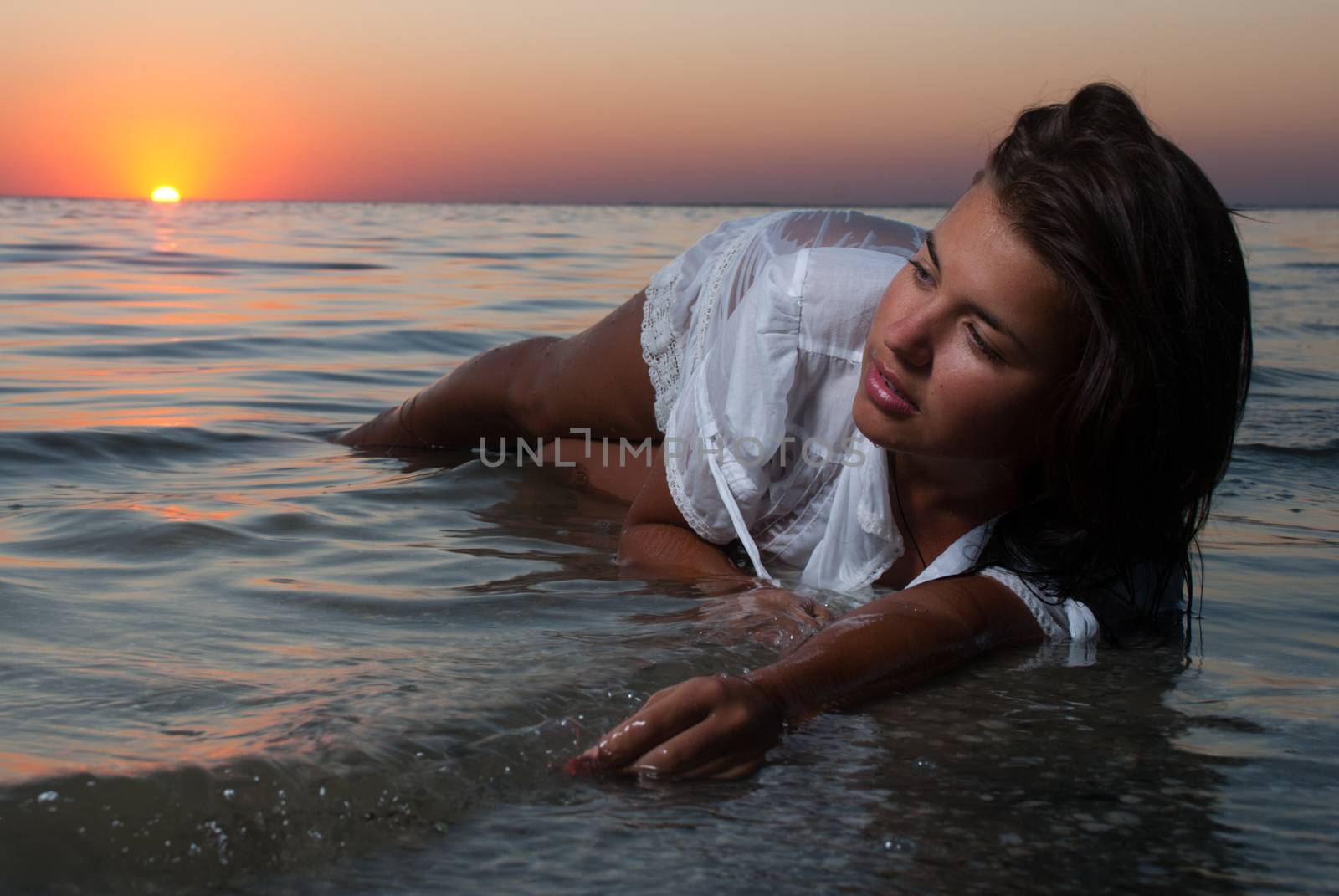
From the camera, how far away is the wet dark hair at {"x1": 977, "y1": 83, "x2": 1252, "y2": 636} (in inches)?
84.0

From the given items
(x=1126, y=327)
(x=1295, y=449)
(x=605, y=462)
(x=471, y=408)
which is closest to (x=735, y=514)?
(x=1126, y=327)

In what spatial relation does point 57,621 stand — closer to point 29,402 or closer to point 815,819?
point 815,819

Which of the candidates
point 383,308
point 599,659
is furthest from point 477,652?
point 383,308

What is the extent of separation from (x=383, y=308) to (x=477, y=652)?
6620 mm

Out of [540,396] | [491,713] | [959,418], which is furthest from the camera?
[540,396]

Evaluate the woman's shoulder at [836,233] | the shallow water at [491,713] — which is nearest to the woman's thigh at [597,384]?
the shallow water at [491,713]

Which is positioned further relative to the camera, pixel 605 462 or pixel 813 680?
pixel 605 462

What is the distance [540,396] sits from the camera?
12.1 feet

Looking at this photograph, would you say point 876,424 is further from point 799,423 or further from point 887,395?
point 799,423

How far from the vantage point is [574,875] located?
1526mm

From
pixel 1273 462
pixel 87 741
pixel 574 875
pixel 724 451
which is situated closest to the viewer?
pixel 574 875

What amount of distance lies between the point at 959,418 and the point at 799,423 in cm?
55

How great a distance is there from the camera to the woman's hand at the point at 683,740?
1773mm

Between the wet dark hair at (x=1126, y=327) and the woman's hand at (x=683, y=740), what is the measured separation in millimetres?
822
